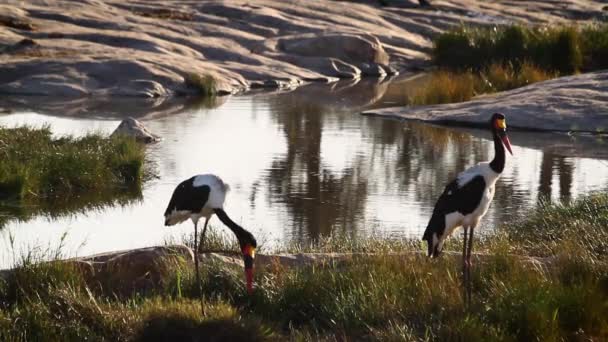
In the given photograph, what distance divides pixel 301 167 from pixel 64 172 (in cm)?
362

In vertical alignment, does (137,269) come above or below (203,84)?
below

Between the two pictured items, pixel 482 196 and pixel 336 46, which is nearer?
pixel 482 196

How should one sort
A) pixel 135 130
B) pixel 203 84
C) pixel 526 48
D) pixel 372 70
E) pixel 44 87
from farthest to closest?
pixel 372 70, pixel 526 48, pixel 203 84, pixel 44 87, pixel 135 130

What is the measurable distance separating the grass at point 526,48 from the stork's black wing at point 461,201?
1830 cm

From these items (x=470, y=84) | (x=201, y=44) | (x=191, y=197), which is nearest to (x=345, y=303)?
(x=191, y=197)

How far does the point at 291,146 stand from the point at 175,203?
982cm

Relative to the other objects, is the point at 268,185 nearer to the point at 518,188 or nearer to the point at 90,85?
the point at 518,188

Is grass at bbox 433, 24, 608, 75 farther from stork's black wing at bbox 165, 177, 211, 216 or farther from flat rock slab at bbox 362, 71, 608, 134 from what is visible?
stork's black wing at bbox 165, 177, 211, 216

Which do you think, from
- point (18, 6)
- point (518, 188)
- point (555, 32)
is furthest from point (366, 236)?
point (18, 6)

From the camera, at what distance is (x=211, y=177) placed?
973 centimetres

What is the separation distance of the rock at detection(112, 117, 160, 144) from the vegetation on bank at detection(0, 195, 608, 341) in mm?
9509

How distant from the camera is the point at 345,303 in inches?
331

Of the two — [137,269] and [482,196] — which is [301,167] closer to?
[137,269]

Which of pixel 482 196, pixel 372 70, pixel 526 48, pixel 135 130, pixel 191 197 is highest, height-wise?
pixel 526 48
